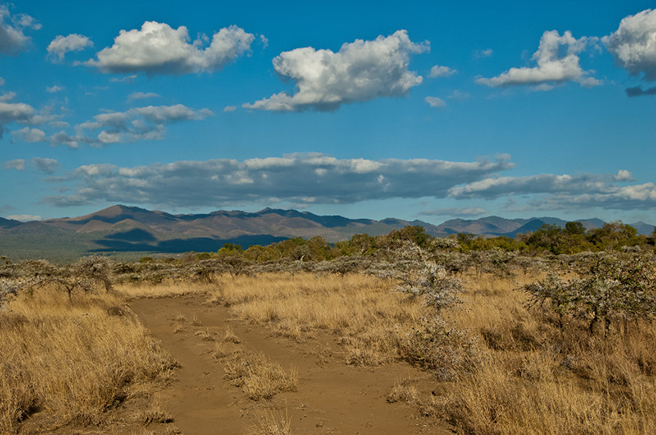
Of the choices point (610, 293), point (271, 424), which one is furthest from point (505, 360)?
point (271, 424)

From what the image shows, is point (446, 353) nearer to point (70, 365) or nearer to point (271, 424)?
point (271, 424)

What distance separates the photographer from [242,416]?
6285 millimetres

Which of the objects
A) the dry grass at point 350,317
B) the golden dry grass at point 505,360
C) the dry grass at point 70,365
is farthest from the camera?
the dry grass at point 350,317

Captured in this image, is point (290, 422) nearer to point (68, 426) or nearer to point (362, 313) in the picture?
point (68, 426)

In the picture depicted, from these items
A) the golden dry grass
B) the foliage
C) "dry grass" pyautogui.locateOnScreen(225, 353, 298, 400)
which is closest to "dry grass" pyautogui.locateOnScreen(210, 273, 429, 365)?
the golden dry grass

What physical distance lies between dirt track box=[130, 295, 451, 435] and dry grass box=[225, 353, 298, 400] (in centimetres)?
16

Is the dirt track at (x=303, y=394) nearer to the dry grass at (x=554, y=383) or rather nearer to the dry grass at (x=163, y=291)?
the dry grass at (x=554, y=383)

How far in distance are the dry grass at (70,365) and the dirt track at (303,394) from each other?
3.02ft

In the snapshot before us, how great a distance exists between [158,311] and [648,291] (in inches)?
713

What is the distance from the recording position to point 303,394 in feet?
23.7

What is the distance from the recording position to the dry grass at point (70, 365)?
609cm

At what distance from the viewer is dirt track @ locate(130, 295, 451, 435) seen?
593 centimetres

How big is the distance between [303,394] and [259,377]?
966mm

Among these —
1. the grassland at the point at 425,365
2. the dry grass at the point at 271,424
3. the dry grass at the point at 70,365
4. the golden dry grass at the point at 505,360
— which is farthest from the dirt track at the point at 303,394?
the dry grass at the point at 70,365
